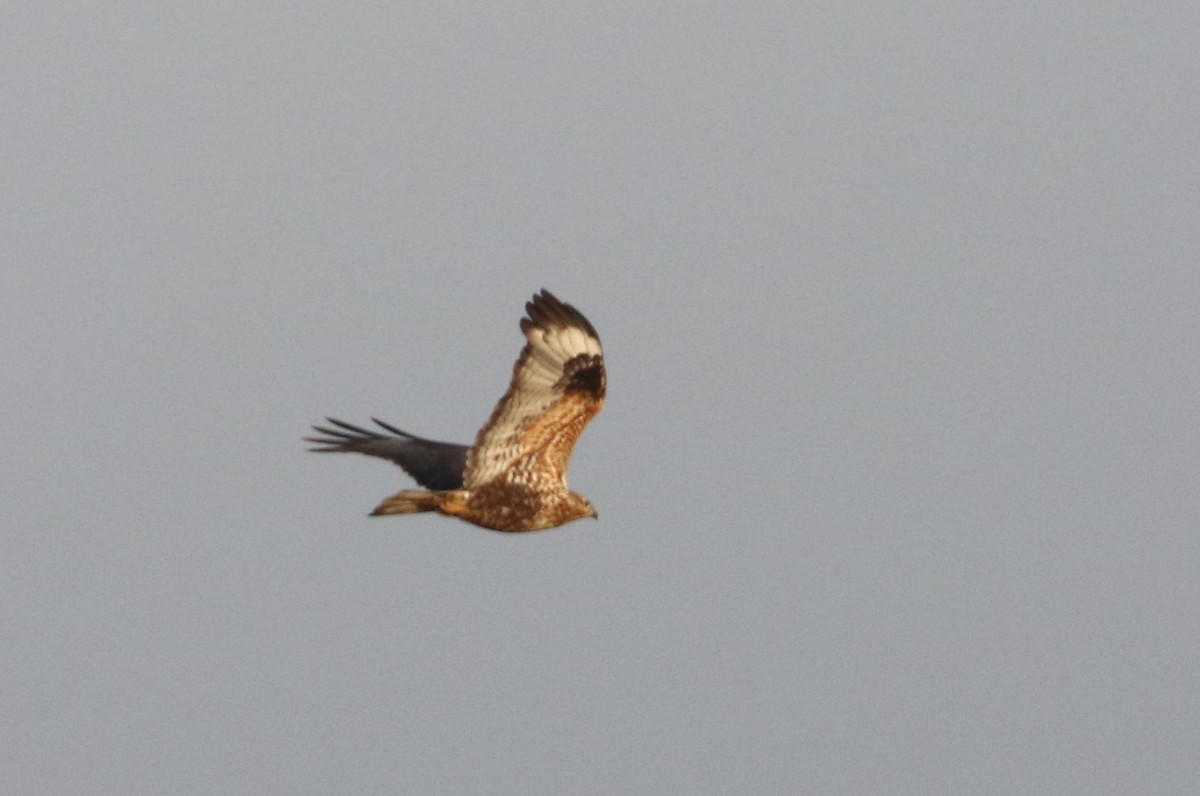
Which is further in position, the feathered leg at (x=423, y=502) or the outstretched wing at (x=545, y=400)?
the feathered leg at (x=423, y=502)

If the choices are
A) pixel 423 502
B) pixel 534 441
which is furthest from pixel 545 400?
pixel 423 502

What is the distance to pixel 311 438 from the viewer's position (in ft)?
64.2

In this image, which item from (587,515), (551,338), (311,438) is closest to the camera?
(551,338)

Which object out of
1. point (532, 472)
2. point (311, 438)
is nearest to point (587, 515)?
point (532, 472)

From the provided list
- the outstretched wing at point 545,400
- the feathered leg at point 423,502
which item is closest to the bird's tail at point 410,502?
the feathered leg at point 423,502

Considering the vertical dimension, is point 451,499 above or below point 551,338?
below

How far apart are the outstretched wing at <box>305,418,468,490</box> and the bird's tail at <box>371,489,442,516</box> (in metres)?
0.62

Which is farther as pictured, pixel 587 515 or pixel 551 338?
pixel 587 515

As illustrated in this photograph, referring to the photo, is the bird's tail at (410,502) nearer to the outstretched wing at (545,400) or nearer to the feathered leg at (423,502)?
the feathered leg at (423,502)

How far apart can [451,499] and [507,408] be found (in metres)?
0.83

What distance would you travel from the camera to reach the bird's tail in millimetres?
17016

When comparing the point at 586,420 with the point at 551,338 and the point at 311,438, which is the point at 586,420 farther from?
the point at 311,438

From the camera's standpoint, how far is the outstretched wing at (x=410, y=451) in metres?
18.5

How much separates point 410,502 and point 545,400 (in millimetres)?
1205
